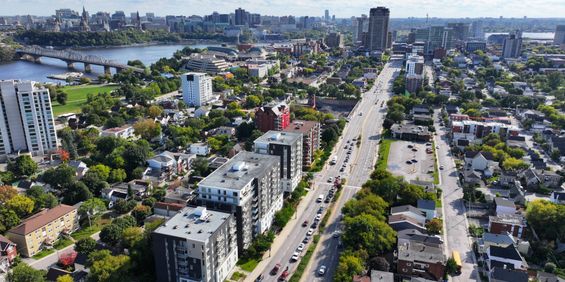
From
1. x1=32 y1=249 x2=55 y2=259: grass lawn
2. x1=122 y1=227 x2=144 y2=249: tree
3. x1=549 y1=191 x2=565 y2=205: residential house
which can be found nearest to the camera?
x1=122 y1=227 x2=144 y2=249: tree

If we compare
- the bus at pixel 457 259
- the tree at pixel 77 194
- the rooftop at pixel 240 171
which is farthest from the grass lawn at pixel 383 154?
the tree at pixel 77 194

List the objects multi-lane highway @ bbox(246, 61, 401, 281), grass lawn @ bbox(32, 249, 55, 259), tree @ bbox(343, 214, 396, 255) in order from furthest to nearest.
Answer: grass lawn @ bbox(32, 249, 55, 259), multi-lane highway @ bbox(246, 61, 401, 281), tree @ bbox(343, 214, 396, 255)

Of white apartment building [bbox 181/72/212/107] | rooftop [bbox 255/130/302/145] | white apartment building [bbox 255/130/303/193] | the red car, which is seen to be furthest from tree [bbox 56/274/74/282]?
white apartment building [bbox 181/72/212/107]

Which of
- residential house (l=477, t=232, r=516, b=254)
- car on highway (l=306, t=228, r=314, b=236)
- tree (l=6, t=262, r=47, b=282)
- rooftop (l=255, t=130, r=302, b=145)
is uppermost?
rooftop (l=255, t=130, r=302, b=145)

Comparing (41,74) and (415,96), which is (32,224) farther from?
(41,74)

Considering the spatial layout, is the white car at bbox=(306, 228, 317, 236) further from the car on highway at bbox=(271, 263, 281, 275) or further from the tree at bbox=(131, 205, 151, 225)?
the tree at bbox=(131, 205, 151, 225)

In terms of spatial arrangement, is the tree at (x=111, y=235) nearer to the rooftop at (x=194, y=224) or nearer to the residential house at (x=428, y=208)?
the rooftop at (x=194, y=224)

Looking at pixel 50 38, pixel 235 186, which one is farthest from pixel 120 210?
pixel 50 38
